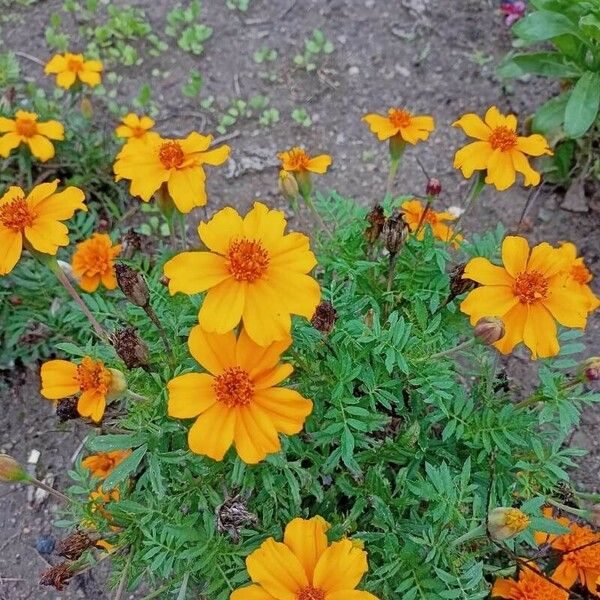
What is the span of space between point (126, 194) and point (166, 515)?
1447 mm

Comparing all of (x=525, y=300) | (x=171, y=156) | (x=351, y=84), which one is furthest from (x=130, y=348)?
(x=351, y=84)

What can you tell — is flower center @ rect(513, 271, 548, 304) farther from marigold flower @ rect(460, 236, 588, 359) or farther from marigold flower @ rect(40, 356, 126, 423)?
marigold flower @ rect(40, 356, 126, 423)

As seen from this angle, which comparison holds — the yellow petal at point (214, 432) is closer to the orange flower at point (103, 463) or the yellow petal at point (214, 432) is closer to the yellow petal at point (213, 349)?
the yellow petal at point (213, 349)

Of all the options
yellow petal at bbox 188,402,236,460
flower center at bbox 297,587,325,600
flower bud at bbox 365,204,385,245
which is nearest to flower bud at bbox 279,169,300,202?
flower bud at bbox 365,204,385,245

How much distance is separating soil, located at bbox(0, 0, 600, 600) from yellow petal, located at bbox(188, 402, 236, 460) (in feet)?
5.25

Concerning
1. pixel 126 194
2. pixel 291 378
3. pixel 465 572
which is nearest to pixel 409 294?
pixel 291 378

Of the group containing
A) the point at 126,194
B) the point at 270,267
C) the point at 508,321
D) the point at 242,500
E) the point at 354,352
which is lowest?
the point at 126,194

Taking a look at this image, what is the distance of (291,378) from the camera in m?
1.48

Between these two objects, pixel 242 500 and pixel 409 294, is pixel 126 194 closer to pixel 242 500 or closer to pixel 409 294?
pixel 409 294

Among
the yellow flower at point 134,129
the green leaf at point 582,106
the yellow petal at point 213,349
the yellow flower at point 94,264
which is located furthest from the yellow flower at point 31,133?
the green leaf at point 582,106

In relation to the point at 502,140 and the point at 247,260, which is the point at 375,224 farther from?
the point at 247,260

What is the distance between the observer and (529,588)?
1.47m

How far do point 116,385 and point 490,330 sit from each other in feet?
2.16

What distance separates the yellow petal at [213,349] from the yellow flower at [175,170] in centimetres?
36
